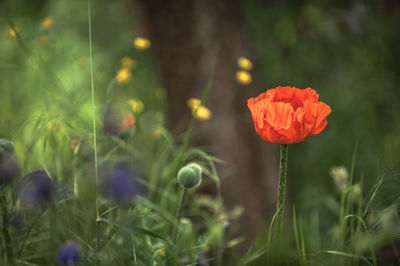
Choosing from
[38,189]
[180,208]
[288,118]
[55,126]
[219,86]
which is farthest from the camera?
[219,86]

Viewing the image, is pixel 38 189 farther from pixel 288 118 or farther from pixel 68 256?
pixel 288 118

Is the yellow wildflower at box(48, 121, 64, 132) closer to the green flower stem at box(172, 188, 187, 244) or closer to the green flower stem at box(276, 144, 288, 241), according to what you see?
the green flower stem at box(172, 188, 187, 244)

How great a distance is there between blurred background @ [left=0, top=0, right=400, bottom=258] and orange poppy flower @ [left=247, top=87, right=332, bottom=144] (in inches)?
22.5

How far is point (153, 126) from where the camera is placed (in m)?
1.47

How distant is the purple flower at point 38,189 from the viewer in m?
0.81

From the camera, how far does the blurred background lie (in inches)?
71.0

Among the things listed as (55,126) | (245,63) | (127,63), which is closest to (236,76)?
(245,63)

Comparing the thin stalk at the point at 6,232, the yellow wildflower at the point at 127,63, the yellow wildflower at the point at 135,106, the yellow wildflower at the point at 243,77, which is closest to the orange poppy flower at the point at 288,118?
the thin stalk at the point at 6,232

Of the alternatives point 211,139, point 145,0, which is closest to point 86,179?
point 211,139

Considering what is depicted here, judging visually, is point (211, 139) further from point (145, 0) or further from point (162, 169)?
point (145, 0)

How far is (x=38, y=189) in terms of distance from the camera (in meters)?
0.80

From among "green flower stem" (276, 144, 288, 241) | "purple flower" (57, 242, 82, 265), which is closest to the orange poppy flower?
"green flower stem" (276, 144, 288, 241)

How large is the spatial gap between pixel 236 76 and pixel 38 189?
132 cm

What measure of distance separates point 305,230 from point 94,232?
124cm
